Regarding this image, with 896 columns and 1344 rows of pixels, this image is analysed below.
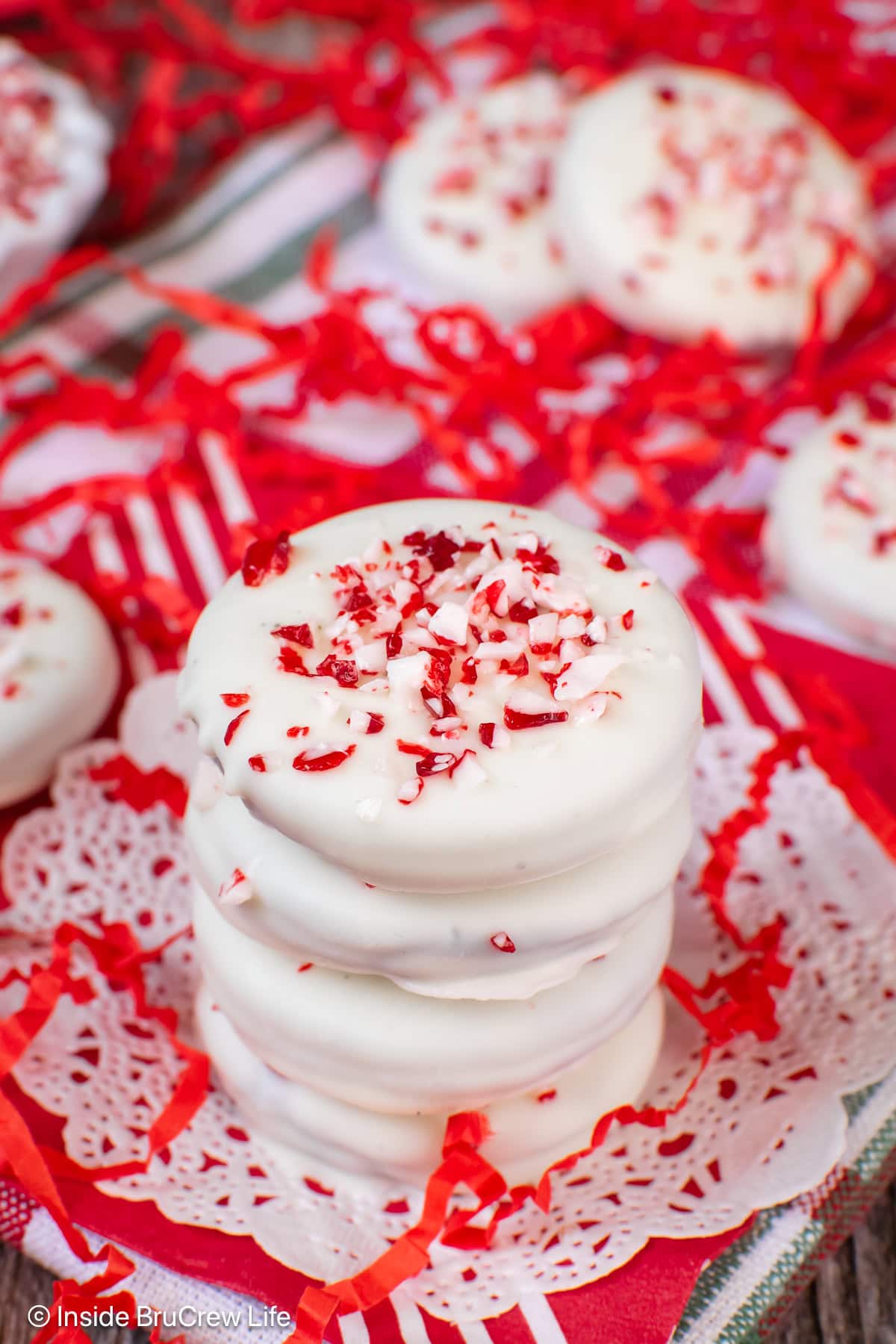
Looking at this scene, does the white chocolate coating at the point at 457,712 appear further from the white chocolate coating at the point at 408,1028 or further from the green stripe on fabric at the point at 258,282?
the green stripe on fabric at the point at 258,282

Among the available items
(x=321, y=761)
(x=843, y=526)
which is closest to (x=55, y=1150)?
(x=321, y=761)

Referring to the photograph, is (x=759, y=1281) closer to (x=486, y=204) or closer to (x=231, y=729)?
(x=231, y=729)

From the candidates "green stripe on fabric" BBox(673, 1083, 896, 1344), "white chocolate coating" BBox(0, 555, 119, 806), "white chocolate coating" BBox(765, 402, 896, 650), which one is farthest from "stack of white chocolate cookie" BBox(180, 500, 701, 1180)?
"white chocolate coating" BBox(765, 402, 896, 650)

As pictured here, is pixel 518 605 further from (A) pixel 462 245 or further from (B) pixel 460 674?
(A) pixel 462 245

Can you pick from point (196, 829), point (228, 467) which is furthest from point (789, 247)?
point (196, 829)

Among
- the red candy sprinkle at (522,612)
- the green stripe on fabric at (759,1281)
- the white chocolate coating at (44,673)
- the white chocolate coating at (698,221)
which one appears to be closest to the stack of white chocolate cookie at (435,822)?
the red candy sprinkle at (522,612)
